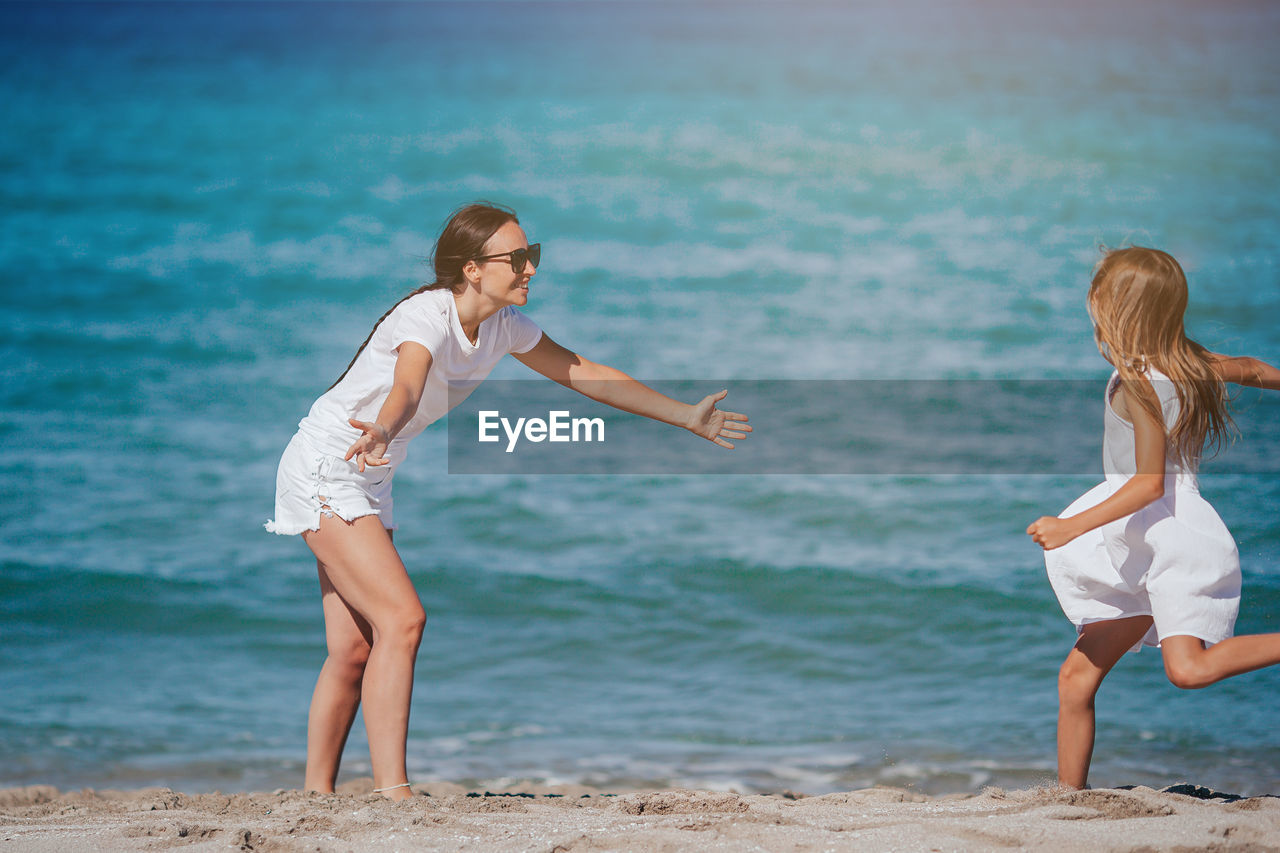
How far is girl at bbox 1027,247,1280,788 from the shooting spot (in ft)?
8.84

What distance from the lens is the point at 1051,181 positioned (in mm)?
15242

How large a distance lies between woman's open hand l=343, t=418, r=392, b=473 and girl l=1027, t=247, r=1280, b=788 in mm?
1671

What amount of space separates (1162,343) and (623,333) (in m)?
10.3

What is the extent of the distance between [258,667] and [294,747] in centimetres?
142

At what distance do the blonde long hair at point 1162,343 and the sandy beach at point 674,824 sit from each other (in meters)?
0.93

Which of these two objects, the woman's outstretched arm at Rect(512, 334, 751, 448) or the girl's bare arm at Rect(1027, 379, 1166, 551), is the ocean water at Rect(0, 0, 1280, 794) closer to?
the woman's outstretched arm at Rect(512, 334, 751, 448)

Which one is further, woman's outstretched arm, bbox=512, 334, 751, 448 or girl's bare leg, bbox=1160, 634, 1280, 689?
woman's outstretched arm, bbox=512, 334, 751, 448

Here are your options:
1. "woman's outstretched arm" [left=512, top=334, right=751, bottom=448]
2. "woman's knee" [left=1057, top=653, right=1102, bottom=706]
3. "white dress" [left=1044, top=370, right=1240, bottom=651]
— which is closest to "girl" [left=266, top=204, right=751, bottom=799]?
"woman's outstretched arm" [left=512, top=334, right=751, bottom=448]

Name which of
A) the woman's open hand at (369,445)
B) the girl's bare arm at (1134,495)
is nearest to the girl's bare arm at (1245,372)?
the girl's bare arm at (1134,495)

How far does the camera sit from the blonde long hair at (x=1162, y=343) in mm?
2789

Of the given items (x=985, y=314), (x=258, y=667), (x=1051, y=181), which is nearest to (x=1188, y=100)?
(x=1051, y=181)

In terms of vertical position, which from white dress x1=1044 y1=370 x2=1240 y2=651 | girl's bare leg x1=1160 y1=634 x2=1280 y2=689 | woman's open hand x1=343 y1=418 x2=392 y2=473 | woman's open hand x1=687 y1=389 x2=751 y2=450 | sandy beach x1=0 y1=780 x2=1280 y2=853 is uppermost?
woman's open hand x1=687 y1=389 x2=751 y2=450

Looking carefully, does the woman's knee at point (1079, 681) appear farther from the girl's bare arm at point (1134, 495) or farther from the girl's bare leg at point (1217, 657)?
the girl's bare arm at point (1134, 495)

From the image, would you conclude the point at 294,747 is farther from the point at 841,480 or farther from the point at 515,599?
the point at 841,480
